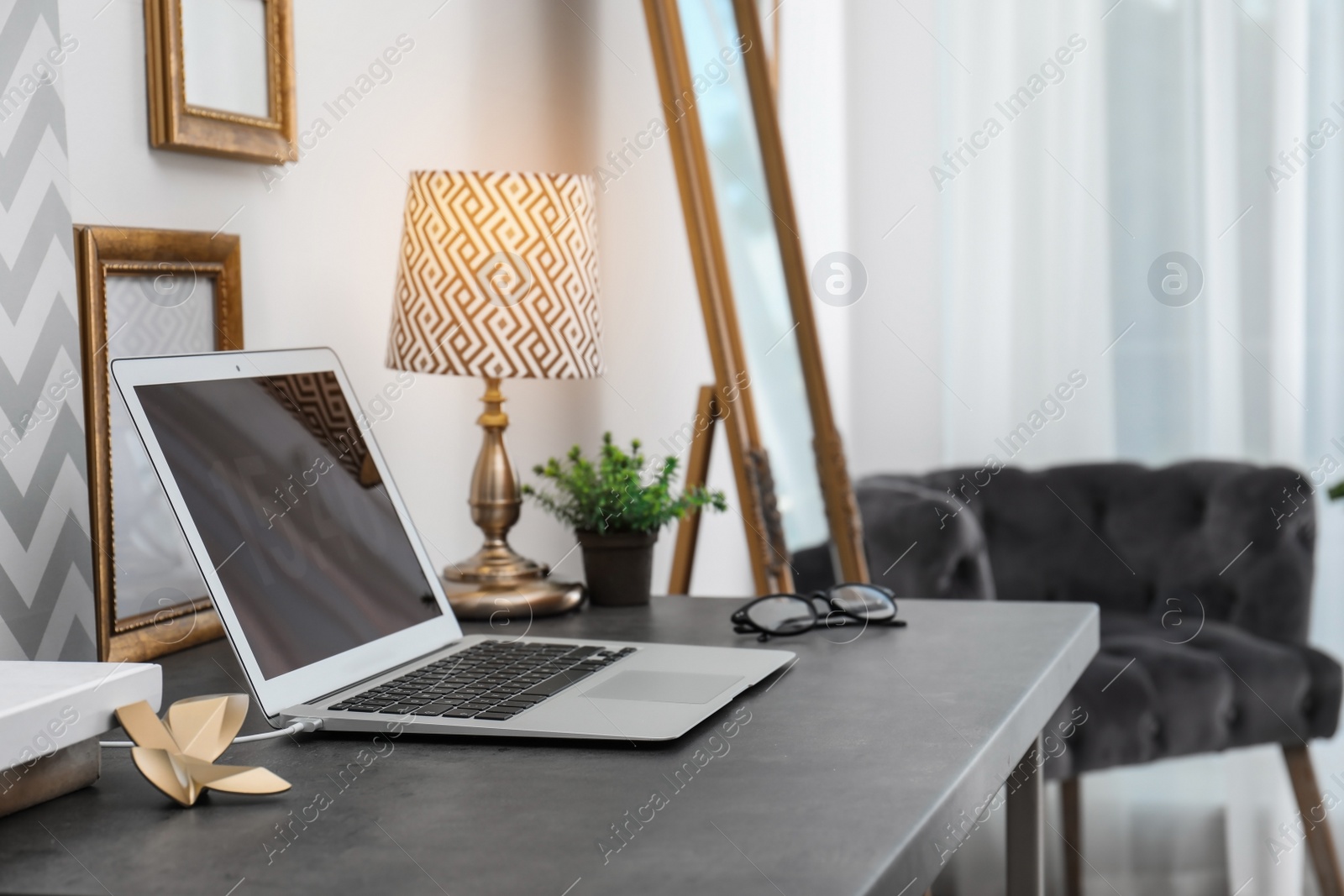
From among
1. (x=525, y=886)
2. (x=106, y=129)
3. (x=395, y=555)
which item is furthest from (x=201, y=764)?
(x=106, y=129)

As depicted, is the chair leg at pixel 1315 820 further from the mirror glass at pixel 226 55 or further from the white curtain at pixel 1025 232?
the mirror glass at pixel 226 55

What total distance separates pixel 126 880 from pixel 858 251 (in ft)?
8.47

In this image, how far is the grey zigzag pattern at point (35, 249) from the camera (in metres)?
0.91

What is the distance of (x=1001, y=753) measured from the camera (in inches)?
31.4

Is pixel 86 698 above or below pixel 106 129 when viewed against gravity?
below

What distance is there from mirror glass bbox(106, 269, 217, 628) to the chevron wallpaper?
0.10ft

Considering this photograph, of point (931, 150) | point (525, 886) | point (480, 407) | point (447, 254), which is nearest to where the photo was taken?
point (525, 886)

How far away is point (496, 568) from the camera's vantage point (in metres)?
1.27

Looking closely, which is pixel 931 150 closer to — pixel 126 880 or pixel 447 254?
pixel 447 254

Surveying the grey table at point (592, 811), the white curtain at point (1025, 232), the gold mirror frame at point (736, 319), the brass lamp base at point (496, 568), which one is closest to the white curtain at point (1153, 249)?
the white curtain at point (1025, 232)

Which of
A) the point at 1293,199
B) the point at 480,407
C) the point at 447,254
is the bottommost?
the point at 480,407

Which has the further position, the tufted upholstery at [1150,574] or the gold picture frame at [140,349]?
the tufted upholstery at [1150,574]

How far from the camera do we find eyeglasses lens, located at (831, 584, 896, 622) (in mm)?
1160

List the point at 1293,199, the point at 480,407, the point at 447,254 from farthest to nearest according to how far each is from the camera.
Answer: the point at 1293,199
the point at 480,407
the point at 447,254
